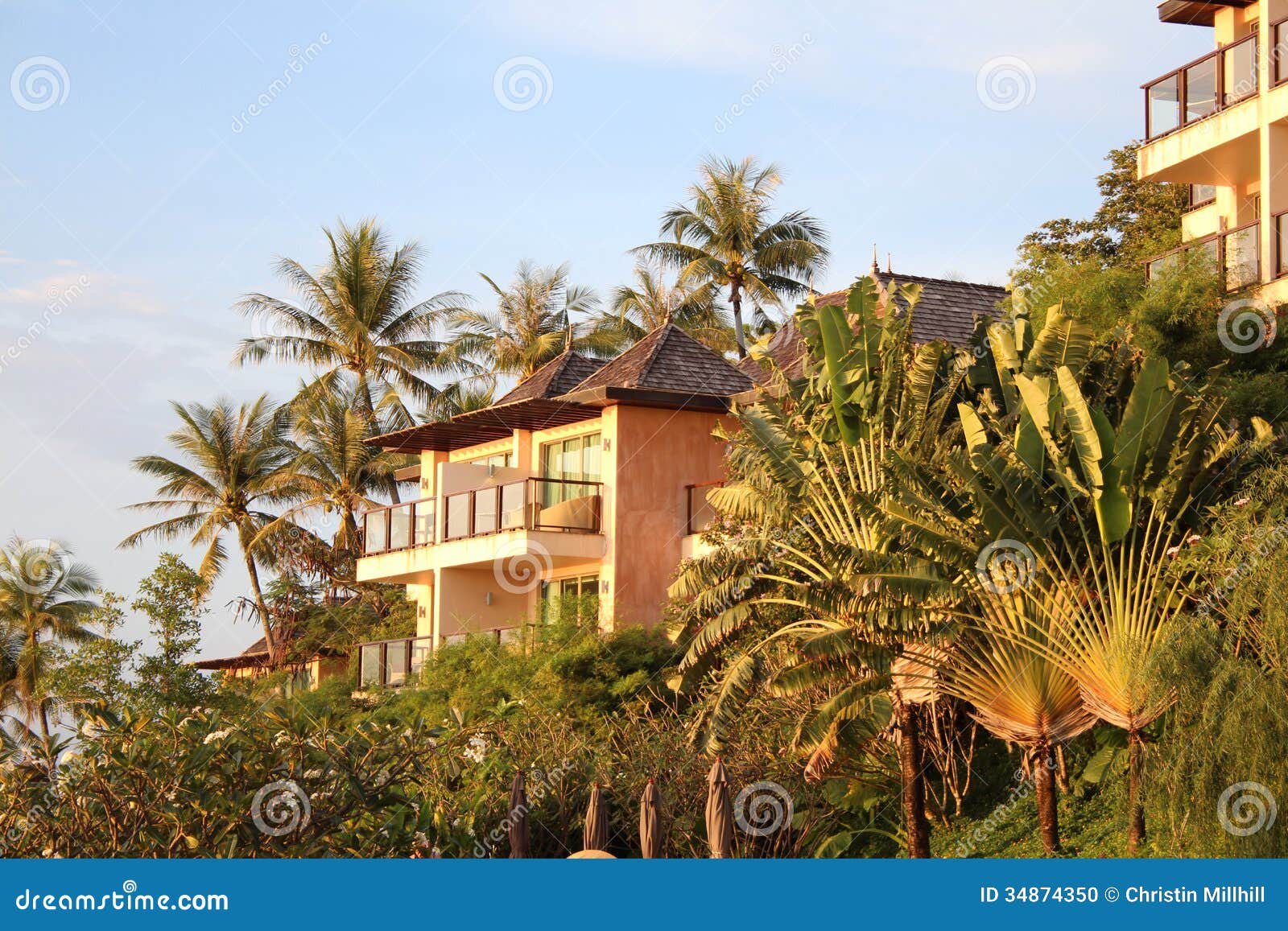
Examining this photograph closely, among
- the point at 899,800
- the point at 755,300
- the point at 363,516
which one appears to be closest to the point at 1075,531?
the point at 899,800

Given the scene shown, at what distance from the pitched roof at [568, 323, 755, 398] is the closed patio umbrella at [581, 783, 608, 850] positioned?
1318 centimetres

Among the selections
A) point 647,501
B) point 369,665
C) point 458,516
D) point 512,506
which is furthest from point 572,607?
point 369,665

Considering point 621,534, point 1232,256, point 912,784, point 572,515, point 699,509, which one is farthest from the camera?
point 699,509

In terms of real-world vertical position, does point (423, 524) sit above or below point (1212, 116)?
below

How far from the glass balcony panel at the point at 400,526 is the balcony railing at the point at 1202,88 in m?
17.3

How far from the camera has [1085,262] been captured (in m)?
25.1

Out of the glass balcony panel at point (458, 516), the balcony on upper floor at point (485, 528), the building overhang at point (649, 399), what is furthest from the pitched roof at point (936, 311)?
the glass balcony panel at point (458, 516)

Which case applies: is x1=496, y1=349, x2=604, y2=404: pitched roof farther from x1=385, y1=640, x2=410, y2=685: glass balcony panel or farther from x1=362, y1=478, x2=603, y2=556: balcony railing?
x1=385, y1=640, x2=410, y2=685: glass balcony panel

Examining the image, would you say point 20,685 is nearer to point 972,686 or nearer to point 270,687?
point 270,687

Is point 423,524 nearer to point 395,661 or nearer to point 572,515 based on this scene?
point 395,661

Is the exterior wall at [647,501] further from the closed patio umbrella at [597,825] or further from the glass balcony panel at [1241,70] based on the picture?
the closed patio umbrella at [597,825]

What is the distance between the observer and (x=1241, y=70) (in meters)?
26.7

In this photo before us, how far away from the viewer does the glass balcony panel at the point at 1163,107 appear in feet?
90.9

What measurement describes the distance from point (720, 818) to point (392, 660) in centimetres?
1778
